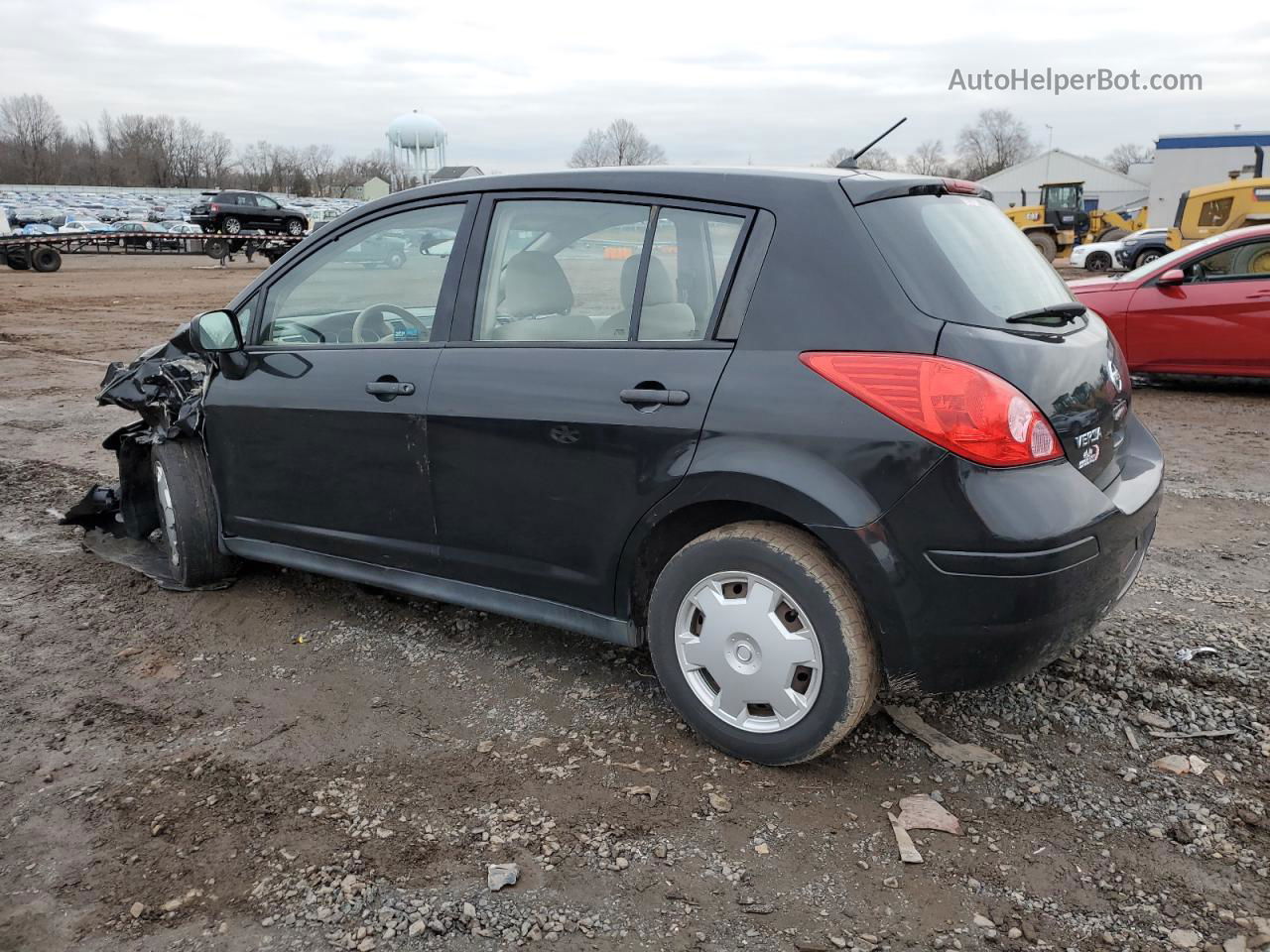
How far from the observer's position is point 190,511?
4391 mm

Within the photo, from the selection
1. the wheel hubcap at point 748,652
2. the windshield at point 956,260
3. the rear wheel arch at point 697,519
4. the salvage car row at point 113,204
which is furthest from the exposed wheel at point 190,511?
the salvage car row at point 113,204

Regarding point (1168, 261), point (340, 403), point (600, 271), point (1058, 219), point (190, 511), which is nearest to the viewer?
point (600, 271)

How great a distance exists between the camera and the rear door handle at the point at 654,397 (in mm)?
2977

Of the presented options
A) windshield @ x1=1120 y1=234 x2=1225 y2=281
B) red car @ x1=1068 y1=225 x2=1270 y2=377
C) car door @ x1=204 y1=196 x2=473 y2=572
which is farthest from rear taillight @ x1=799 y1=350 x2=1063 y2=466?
windshield @ x1=1120 y1=234 x2=1225 y2=281

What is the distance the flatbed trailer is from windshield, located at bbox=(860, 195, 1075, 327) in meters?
28.6

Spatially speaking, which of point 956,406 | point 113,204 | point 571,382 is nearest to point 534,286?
point 571,382

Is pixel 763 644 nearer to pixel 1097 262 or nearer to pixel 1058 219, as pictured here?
pixel 1097 262

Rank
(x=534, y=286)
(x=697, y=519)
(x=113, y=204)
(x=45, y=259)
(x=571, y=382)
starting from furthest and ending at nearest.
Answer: (x=113, y=204) → (x=45, y=259) → (x=534, y=286) → (x=571, y=382) → (x=697, y=519)

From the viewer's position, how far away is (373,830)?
2.80 m

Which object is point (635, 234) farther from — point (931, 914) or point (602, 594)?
point (931, 914)

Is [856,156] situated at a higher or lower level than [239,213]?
lower

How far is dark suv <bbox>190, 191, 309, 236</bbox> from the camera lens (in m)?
40.2

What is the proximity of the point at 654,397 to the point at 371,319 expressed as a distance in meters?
1.45

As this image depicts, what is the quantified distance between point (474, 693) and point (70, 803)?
127 cm
